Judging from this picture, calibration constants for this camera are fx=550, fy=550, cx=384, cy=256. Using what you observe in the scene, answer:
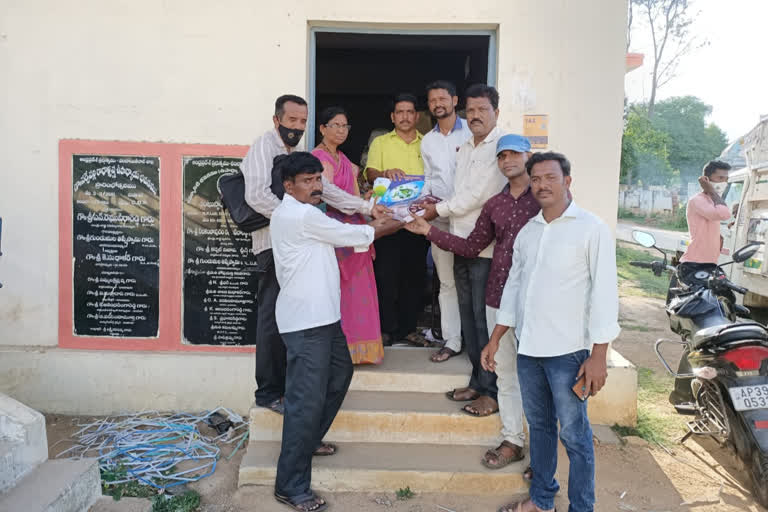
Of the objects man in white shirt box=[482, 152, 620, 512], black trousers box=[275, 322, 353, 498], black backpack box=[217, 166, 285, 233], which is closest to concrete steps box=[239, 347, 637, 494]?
black trousers box=[275, 322, 353, 498]

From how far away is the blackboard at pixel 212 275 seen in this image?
4293mm

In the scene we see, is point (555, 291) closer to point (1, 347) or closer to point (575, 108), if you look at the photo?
point (575, 108)

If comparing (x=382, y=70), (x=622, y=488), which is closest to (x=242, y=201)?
(x=622, y=488)

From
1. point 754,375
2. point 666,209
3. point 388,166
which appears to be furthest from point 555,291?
point 666,209

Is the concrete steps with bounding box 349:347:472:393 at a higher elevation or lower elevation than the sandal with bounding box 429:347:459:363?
lower

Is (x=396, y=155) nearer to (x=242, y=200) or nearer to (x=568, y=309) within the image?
(x=242, y=200)

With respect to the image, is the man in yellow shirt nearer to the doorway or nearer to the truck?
the doorway

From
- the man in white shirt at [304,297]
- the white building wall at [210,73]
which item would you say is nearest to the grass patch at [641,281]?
the white building wall at [210,73]

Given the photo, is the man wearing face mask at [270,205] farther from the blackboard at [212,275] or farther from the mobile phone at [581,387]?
the mobile phone at [581,387]

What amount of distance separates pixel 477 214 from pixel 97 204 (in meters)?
2.95

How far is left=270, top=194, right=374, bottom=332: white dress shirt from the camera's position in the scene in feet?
9.34

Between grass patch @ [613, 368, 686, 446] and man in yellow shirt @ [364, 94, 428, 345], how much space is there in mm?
1850

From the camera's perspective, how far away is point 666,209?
2739 centimetres

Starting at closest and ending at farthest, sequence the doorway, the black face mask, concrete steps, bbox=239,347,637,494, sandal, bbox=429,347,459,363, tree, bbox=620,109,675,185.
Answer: concrete steps, bbox=239,347,637,494 < the black face mask < sandal, bbox=429,347,459,363 < the doorway < tree, bbox=620,109,675,185
